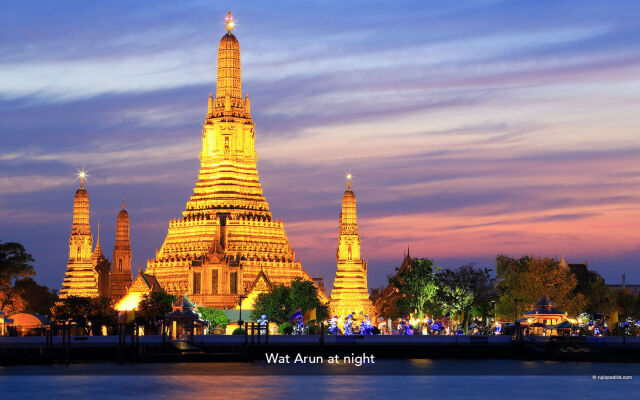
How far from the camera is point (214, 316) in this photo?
15000 centimetres

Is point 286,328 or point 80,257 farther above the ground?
point 80,257

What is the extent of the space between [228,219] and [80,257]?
16486 mm

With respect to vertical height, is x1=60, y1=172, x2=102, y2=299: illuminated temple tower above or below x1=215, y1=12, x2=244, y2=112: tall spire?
below

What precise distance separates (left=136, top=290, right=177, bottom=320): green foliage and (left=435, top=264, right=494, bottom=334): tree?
26352mm

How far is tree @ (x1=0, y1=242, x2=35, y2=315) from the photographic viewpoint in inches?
5851

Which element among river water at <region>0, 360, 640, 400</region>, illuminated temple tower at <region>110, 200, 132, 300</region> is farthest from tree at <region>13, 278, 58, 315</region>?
river water at <region>0, 360, 640, 400</region>

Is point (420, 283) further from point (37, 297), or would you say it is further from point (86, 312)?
point (37, 297)

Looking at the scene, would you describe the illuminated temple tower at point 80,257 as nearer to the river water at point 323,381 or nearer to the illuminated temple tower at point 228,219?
the illuminated temple tower at point 228,219

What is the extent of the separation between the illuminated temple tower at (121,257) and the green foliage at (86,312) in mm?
21890

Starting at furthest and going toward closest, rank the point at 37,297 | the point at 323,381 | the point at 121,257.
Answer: the point at 37,297 < the point at 121,257 < the point at 323,381

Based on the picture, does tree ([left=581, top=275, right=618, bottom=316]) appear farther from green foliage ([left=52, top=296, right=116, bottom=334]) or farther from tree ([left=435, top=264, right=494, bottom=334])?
green foliage ([left=52, top=296, right=116, bottom=334])

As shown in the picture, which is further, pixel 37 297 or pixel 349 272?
pixel 37 297

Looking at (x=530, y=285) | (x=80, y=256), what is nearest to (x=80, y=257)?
(x=80, y=256)

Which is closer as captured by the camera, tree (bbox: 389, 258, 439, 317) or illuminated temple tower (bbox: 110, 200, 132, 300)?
tree (bbox: 389, 258, 439, 317)
